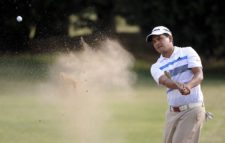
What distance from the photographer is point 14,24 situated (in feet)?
97.3

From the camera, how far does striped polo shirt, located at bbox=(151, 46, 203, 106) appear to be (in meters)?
8.54

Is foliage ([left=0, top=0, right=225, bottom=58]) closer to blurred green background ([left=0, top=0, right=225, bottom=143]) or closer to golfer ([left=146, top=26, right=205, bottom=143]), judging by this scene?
blurred green background ([left=0, top=0, right=225, bottom=143])

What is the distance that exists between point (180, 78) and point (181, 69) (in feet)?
0.35

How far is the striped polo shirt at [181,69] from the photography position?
8539mm

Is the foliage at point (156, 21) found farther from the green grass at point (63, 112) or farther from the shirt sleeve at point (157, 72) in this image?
the shirt sleeve at point (157, 72)

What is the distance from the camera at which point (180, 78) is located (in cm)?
854

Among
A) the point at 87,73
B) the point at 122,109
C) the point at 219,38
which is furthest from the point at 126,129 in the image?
the point at 219,38

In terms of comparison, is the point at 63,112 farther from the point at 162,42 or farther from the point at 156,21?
the point at 156,21

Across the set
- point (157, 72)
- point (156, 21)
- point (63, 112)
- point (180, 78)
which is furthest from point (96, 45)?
point (156, 21)

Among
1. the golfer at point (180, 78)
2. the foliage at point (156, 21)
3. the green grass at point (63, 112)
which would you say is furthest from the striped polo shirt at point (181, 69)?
the foliage at point (156, 21)

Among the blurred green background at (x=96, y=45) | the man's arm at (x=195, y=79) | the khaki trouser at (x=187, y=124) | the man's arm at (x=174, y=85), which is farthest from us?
the blurred green background at (x=96, y=45)

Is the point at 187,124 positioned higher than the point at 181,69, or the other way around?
the point at 181,69

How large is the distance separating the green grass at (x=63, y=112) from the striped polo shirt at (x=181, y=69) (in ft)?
13.9

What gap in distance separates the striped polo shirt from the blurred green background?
435cm
